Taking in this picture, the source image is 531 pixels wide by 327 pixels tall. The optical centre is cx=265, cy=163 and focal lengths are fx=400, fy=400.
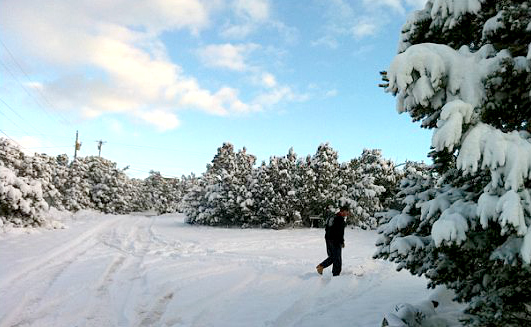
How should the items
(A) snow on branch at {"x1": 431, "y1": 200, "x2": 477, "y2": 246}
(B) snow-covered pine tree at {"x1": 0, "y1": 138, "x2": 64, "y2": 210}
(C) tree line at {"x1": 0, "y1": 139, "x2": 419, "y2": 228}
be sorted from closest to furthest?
(A) snow on branch at {"x1": 431, "y1": 200, "x2": 477, "y2": 246}, (B) snow-covered pine tree at {"x1": 0, "y1": 138, "x2": 64, "y2": 210}, (C) tree line at {"x1": 0, "y1": 139, "x2": 419, "y2": 228}

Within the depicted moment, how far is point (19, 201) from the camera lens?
18453mm

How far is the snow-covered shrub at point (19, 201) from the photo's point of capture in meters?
17.8

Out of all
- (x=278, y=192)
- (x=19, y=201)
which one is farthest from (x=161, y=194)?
(x=19, y=201)

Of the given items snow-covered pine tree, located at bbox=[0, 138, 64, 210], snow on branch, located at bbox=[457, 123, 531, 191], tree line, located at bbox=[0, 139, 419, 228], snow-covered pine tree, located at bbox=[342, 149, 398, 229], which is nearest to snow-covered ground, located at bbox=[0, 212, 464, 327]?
snow on branch, located at bbox=[457, 123, 531, 191]

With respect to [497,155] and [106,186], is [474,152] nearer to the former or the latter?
[497,155]

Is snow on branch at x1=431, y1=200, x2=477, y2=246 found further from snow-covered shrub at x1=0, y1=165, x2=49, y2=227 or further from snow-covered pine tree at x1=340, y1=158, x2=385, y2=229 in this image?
snow-covered pine tree at x1=340, y1=158, x2=385, y2=229

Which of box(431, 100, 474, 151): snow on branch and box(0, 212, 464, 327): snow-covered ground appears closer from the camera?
box(431, 100, 474, 151): snow on branch

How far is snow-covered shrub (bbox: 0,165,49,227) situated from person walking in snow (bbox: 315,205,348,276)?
1480 cm

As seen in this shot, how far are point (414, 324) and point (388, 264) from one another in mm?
7217

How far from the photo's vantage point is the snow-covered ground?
6062 mm

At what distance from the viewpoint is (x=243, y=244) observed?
54.3ft

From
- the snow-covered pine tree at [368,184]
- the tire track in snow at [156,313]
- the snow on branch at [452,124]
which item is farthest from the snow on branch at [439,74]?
the snow-covered pine tree at [368,184]

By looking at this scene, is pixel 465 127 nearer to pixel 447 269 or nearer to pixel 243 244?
pixel 447 269

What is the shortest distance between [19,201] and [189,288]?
14.4m
